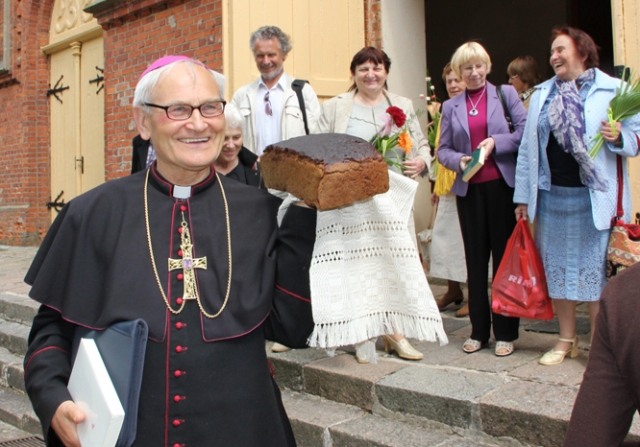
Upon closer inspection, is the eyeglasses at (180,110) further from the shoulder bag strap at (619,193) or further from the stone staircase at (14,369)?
the stone staircase at (14,369)

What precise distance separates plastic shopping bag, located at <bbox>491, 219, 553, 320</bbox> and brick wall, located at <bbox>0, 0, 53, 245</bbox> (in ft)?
28.0

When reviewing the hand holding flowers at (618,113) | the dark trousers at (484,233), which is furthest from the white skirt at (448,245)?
the hand holding flowers at (618,113)

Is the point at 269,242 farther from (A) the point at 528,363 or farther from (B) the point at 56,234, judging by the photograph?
(A) the point at 528,363

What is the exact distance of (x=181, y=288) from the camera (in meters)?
1.86

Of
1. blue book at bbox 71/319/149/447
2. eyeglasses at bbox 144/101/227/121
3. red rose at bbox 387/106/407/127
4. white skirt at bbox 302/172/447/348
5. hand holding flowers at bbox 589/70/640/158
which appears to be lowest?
blue book at bbox 71/319/149/447

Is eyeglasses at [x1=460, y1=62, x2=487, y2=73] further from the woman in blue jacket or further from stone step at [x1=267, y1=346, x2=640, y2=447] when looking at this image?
stone step at [x1=267, y1=346, x2=640, y2=447]

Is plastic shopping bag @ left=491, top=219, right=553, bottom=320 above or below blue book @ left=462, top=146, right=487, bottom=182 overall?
below

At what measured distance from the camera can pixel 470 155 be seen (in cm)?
416

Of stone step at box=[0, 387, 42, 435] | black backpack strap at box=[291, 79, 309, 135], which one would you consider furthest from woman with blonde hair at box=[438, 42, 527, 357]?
stone step at box=[0, 387, 42, 435]

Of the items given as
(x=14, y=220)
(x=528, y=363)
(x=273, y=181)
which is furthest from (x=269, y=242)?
(x=14, y=220)

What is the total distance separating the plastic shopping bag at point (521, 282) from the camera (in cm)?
380

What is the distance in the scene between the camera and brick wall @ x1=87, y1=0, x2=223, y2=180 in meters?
6.74

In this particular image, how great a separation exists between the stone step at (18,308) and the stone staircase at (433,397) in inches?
115

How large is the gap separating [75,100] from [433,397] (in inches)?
320
